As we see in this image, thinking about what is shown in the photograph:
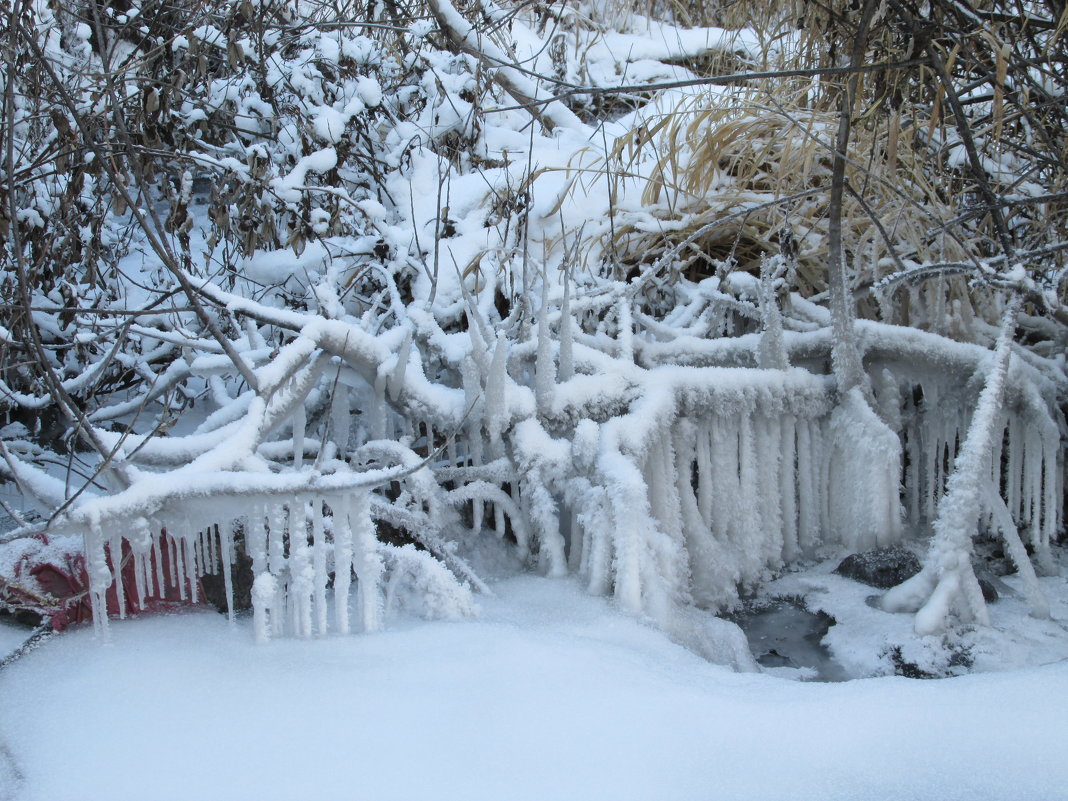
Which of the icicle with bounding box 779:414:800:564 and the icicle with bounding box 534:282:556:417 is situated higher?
the icicle with bounding box 534:282:556:417

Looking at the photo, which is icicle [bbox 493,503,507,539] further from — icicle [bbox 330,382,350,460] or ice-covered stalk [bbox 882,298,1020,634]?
ice-covered stalk [bbox 882,298,1020,634]

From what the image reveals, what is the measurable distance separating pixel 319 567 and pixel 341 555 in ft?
0.17

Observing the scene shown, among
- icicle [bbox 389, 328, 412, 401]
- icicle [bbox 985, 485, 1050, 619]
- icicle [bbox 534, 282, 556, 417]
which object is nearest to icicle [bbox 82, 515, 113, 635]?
icicle [bbox 389, 328, 412, 401]

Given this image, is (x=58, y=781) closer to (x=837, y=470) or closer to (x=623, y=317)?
(x=623, y=317)

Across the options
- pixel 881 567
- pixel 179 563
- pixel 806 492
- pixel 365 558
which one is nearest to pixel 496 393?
pixel 365 558

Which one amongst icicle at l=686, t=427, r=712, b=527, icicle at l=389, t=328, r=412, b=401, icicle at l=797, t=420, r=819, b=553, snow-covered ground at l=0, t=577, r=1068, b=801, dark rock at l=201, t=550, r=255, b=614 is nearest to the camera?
snow-covered ground at l=0, t=577, r=1068, b=801

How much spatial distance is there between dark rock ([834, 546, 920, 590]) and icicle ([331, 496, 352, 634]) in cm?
170

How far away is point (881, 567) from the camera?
2869 millimetres

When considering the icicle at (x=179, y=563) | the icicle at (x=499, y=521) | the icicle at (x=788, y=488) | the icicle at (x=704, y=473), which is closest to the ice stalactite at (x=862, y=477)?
the icicle at (x=788, y=488)

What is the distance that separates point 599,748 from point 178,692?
2.57 feet

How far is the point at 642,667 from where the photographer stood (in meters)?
1.90

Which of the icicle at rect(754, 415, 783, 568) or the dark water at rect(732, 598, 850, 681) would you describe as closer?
the dark water at rect(732, 598, 850, 681)

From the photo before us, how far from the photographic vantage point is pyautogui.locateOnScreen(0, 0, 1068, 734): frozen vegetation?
2.04 meters

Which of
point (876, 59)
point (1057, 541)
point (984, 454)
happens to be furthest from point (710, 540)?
point (876, 59)
